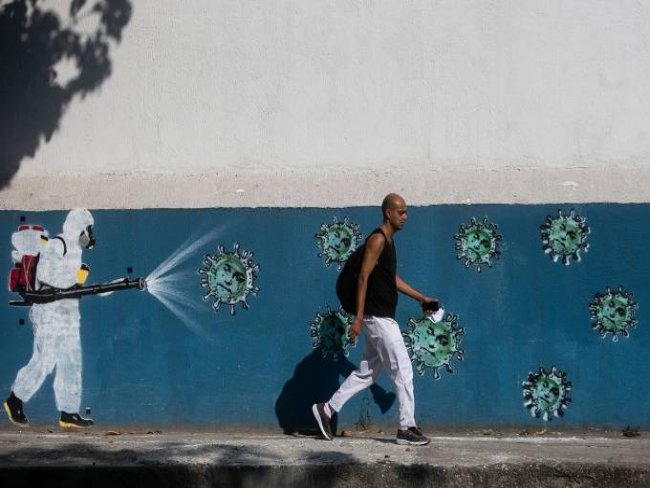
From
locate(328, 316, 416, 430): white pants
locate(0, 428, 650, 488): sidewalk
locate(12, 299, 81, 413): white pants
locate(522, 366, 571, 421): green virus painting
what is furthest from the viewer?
locate(12, 299, 81, 413): white pants

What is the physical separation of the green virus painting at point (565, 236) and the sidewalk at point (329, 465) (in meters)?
1.36

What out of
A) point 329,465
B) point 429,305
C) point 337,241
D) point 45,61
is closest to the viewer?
Answer: point 329,465

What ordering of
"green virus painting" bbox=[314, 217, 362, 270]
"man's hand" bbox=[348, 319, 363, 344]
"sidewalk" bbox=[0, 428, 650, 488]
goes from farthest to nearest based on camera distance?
1. "green virus painting" bbox=[314, 217, 362, 270]
2. "man's hand" bbox=[348, 319, 363, 344]
3. "sidewalk" bbox=[0, 428, 650, 488]

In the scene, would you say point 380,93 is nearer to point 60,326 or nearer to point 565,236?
point 565,236

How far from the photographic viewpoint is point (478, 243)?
7992mm

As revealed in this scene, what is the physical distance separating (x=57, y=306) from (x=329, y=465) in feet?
8.51

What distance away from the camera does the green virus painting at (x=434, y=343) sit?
313 inches

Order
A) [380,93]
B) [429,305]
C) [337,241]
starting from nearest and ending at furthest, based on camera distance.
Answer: [429,305] < [337,241] < [380,93]

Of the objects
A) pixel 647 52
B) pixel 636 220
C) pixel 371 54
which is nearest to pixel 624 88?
pixel 647 52

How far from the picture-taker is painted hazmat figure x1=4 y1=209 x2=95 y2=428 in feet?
27.0

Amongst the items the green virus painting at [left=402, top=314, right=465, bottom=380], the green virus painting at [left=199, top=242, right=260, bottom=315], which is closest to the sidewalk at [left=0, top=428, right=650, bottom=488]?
the green virus painting at [left=402, top=314, right=465, bottom=380]

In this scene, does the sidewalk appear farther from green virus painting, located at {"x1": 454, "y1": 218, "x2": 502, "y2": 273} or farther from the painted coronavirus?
green virus painting, located at {"x1": 454, "y1": 218, "x2": 502, "y2": 273}

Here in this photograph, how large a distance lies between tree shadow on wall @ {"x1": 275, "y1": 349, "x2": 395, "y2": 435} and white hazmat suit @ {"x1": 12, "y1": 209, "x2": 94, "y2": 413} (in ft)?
5.03

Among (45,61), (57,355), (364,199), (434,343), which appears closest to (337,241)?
(364,199)
